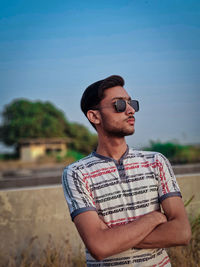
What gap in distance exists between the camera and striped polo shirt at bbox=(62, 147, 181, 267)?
2.14 m

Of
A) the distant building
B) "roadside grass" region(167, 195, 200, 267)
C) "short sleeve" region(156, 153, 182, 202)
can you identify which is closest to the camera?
"short sleeve" region(156, 153, 182, 202)

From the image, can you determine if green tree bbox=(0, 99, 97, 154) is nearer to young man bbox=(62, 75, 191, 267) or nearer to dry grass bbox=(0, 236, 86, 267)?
dry grass bbox=(0, 236, 86, 267)

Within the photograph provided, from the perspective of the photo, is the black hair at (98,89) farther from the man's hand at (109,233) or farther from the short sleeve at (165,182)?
the man's hand at (109,233)

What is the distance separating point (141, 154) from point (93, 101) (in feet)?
1.79

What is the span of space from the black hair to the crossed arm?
85 cm

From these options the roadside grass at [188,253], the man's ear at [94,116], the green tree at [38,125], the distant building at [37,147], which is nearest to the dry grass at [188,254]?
the roadside grass at [188,253]

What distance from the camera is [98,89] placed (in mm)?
2418

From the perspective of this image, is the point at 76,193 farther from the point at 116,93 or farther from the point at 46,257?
the point at 46,257

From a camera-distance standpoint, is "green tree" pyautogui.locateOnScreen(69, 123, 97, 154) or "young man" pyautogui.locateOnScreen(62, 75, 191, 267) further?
"green tree" pyautogui.locateOnScreen(69, 123, 97, 154)

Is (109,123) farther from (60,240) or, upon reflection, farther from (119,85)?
(60,240)

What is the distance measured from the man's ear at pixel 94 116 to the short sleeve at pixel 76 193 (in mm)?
423

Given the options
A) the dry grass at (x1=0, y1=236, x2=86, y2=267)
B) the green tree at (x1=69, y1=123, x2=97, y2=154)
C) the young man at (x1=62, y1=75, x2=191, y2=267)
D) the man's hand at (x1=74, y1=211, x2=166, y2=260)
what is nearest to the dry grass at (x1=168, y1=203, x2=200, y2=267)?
the dry grass at (x1=0, y1=236, x2=86, y2=267)

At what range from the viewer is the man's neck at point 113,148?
238 centimetres

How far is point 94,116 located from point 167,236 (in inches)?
40.3
